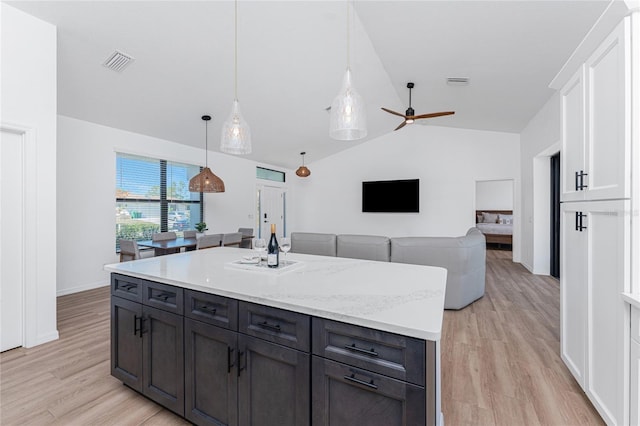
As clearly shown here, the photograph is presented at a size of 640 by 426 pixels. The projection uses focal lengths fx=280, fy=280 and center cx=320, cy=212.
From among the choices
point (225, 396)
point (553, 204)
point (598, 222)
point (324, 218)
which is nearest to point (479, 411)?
point (598, 222)

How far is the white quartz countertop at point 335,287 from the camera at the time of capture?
1.06 m

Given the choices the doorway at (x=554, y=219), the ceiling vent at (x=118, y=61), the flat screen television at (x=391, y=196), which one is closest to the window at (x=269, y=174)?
the flat screen television at (x=391, y=196)

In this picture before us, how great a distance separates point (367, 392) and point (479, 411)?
3.91 ft

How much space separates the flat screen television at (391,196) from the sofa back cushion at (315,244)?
13.1ft

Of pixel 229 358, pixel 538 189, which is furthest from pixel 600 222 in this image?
pixel 538 189

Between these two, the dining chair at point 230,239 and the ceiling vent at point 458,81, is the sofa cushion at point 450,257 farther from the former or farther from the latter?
the dining chair at point 230,239

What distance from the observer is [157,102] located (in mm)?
4004

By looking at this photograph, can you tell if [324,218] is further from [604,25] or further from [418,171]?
[604,25]

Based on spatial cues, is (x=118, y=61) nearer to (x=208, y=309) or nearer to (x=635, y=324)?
(x=208, y=309)

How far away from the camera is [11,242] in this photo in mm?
2523

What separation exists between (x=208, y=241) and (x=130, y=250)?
979mm

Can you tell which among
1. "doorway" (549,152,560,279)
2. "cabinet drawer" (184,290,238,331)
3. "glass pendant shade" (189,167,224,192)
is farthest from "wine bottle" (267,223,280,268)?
"doorway" (549,152,560,279)

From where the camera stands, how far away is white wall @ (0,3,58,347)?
241 cm

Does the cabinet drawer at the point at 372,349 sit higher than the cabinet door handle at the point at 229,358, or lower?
higher
